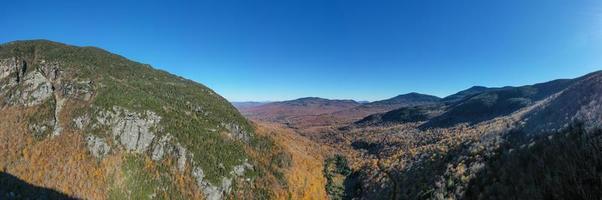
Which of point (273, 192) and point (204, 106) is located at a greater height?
point (204, 106)

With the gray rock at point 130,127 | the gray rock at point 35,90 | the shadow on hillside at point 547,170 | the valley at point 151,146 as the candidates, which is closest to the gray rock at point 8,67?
the valley at point 151,146

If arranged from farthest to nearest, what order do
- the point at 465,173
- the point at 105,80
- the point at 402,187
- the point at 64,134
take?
the point at 105,80 < the point at 64,134 < the point at 402,187 < the point at 465,173

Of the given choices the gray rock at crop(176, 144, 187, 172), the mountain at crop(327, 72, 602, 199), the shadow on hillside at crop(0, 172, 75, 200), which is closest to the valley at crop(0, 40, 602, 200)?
the shadow on hillside at crop(0, 172, 75, 200)

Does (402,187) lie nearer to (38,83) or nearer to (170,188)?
(170,188)

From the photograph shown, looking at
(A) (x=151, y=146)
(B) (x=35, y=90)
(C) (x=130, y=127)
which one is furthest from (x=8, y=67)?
(A) (x=151, y=146)

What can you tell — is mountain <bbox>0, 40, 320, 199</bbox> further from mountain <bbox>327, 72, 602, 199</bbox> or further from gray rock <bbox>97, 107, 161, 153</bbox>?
mountain <bbox>327, 72, 602, 199</bbox>

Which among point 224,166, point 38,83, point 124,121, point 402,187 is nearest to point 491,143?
point 402,187

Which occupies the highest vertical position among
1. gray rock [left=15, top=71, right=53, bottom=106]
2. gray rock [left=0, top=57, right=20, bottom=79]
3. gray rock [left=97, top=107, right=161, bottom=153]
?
gray rock [left=0, top=57, right=20, bottom=79]
